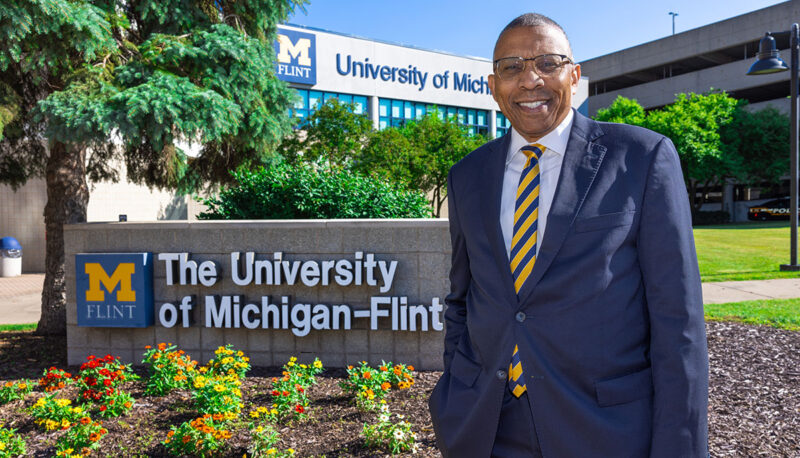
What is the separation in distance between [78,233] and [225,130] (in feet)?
6.19

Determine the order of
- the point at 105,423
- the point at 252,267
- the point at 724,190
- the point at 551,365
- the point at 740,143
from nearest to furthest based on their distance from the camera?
the point at 551,365
the point at 105,423
the point at 252,267
the point at 740,143
the point at 724,190

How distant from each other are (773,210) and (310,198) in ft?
124

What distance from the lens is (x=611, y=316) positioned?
1.65 m

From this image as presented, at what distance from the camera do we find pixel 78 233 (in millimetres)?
6164

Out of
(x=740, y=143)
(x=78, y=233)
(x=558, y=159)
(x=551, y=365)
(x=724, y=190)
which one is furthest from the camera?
(x=724, y=190)

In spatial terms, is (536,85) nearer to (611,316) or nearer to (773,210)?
(611,316)

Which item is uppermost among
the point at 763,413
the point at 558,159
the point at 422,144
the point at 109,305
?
the point at 422,144

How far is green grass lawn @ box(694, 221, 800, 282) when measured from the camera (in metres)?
12.3

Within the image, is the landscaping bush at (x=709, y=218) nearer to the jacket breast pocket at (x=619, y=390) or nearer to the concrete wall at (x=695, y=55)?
the concrete wall at (x=695, y=55)

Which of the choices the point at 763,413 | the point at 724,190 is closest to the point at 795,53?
the point at 763,413

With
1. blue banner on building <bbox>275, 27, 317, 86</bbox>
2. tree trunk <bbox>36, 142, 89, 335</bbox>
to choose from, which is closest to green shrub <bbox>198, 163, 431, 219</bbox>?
tree trunk <bbox>36, 142, 89, 335</bbox>

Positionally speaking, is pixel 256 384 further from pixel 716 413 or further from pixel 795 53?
pixel 795 53

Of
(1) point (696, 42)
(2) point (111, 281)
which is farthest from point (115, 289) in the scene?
(1) point (696, 42)

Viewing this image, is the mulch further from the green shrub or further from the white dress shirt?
the white dress shirt
